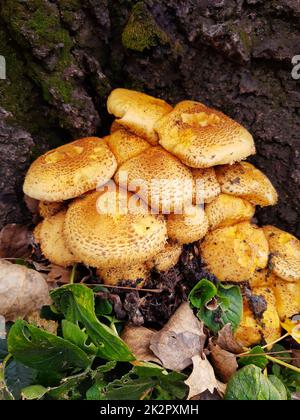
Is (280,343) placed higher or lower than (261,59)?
lower

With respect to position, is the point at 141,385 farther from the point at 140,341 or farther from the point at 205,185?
the point at 205,185

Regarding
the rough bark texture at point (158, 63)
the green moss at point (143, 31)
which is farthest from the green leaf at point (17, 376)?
the green moss at point (143, 31)

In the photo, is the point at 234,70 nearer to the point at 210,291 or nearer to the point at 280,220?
the point at 280,220

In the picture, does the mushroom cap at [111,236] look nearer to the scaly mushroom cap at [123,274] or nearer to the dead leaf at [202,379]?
the scaly mushroom cap at [123,274]

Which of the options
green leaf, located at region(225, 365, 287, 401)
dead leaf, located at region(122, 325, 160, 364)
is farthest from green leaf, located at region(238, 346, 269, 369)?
dead leaf, located at region(122, 325, 160, 364)

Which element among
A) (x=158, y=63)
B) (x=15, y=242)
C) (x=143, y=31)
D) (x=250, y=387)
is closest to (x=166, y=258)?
(x=250, y=387)

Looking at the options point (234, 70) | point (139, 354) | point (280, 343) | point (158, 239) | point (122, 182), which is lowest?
point (280, 343)

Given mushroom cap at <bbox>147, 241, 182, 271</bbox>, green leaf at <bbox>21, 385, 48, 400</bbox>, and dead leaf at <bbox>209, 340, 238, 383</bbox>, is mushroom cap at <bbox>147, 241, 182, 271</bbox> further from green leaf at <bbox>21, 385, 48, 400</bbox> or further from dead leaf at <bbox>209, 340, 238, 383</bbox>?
green leaf at <bbox>21, 385, 48, 400</bbox>

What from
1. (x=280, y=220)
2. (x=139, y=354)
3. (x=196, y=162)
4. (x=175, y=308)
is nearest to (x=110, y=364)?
(x=139, y=354)
